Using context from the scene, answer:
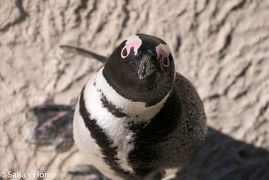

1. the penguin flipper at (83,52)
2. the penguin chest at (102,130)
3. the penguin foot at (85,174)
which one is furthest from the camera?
the penguin flipper at (83,52)

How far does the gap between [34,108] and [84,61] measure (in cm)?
34

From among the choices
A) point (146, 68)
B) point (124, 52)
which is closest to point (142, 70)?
point (146, 68)

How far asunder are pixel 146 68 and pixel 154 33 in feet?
3.28

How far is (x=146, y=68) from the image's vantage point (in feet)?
3.75

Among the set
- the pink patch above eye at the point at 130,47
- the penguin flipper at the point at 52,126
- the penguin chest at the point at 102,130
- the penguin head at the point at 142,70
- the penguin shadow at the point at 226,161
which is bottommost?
the penguin shadow at the point at 226,161

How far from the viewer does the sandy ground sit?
2014 mm

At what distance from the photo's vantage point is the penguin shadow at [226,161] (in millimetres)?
1993

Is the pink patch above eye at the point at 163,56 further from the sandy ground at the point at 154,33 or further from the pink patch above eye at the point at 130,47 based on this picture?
the sandy ground at the point at 154,33

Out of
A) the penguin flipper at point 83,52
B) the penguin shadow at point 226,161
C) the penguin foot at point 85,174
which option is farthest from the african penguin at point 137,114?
the penguin flipper at point 83,52

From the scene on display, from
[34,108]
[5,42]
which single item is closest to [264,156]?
[34,108]

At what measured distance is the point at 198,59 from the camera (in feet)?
6.92

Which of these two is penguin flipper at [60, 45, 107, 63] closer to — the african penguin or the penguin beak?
the african penguin

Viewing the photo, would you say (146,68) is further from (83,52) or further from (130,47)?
(83,52)

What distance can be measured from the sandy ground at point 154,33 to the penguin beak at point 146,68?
36.1 inches
